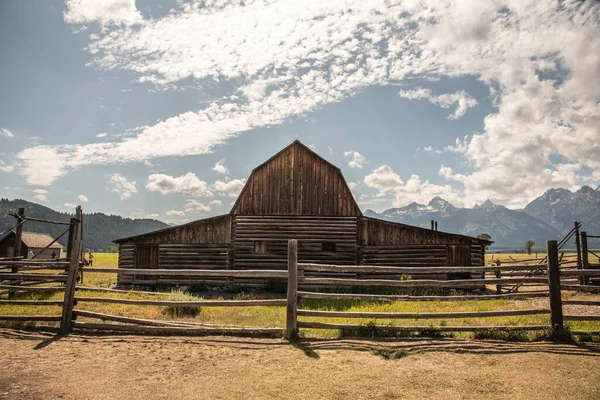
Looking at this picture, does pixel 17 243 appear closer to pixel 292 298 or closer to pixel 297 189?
pixel 297 189

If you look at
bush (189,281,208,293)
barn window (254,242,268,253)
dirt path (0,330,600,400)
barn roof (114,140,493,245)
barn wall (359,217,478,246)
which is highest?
barn roof (114,140,493,245)

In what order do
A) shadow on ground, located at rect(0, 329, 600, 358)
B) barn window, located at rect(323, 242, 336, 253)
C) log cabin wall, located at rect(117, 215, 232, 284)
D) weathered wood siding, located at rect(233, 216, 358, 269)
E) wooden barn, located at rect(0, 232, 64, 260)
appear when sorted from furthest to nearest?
wooden barn, located at rect(0, 232, 64, 260) < log cabin wall, located at rect(117, 215, 232, 284) < barn window, located at rect(323, 242, 336, 253) < weathered wood siding, located at rect(233, 216, 358, 269) < shadow on ground, located at rect(0, 329, 600, 358)

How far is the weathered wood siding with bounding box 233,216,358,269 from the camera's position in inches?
840

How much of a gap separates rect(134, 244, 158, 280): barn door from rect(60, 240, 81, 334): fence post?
49.9ft

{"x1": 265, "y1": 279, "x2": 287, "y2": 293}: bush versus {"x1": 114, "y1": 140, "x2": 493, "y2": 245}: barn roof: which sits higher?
{"x1": 114, "y1": 140, "x2": 493, "y2": 245}: barn roof

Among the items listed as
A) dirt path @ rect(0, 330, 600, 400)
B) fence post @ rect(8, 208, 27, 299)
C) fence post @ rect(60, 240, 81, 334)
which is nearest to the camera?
dirt path @ rect(0, 330, 600, 400)

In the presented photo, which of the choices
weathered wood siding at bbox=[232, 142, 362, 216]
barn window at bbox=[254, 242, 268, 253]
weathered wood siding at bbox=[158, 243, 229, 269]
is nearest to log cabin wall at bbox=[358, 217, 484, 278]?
weathered wood siding at bbox=[232, 142, 362, 216]

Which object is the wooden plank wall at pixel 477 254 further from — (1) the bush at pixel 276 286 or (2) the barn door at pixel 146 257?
(2) the barn door at pixel 146 257

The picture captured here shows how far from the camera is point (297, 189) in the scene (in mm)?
21578

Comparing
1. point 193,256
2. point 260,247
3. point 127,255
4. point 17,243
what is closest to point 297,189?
point 260,247

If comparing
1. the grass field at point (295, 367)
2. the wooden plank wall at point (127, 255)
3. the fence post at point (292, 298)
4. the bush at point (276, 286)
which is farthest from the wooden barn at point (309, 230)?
the fence post at point (292, 298)

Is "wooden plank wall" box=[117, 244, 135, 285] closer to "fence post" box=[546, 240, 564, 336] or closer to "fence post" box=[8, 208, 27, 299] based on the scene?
"fence post" box=[8, 208, 27, 299]

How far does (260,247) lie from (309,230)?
3.04 m

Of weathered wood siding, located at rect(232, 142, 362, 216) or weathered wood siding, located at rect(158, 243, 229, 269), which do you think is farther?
weathered wood siding, located at rect(158, 243, 229, 269)
